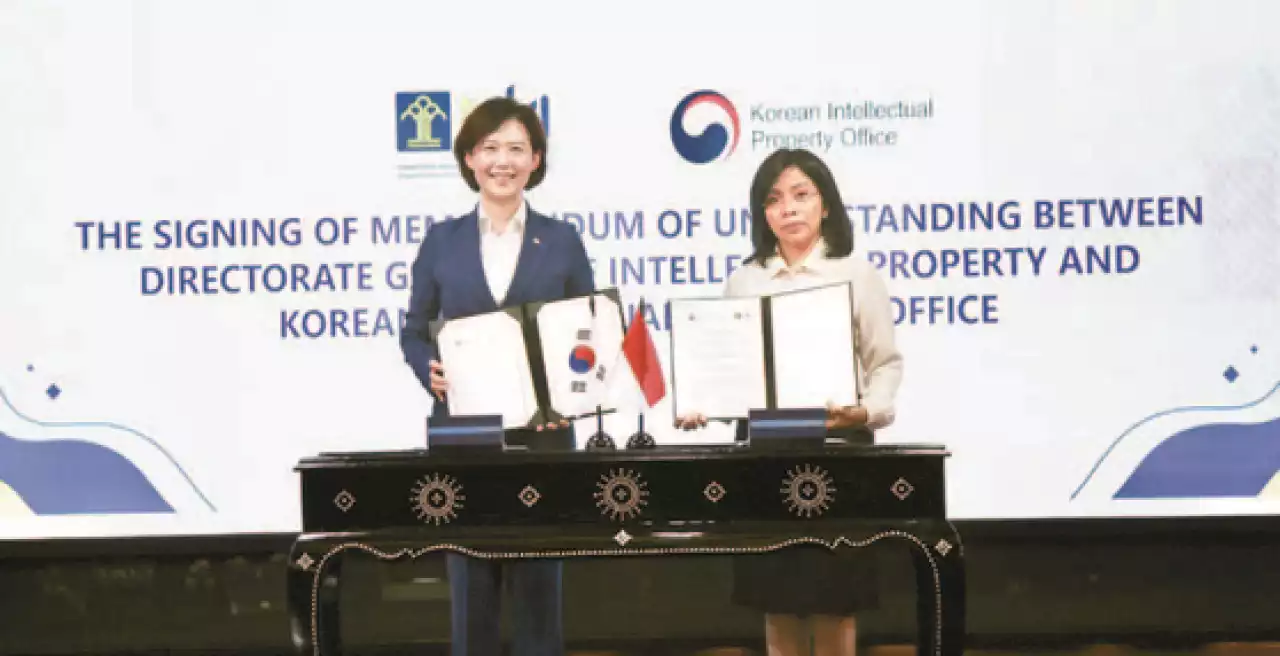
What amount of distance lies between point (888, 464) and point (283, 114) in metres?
2.24

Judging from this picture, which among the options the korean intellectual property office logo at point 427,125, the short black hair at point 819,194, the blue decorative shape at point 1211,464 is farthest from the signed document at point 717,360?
the blue decorative shape at point 1211,464

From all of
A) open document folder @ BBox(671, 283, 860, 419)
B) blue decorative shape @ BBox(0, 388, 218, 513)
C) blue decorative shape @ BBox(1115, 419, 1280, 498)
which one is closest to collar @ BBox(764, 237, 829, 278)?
open document folder @ BBox(671, 283, 860, 419)

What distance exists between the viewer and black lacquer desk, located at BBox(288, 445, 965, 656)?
2580mm

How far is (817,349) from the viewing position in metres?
2.68

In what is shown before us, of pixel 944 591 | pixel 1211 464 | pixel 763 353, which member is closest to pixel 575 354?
pixel 763 353

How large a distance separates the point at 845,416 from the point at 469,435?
2.85ft

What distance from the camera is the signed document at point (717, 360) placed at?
8.76 feet

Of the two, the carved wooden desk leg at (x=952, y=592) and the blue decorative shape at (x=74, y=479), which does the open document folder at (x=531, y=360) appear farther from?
the blue decorative shape at (x=74, y=479)

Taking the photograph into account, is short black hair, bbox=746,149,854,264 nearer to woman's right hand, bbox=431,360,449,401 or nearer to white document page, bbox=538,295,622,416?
white document page, bbox=538,295,622,416

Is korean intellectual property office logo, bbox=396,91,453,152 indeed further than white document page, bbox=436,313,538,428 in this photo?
Yes

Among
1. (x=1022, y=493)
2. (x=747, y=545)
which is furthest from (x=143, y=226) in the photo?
(x=1022, y=493)

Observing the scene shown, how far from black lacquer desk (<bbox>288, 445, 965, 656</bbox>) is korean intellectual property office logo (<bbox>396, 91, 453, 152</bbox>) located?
142cm

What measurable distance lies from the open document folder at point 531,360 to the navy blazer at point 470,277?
355 millimetres

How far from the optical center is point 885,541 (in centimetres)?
257
